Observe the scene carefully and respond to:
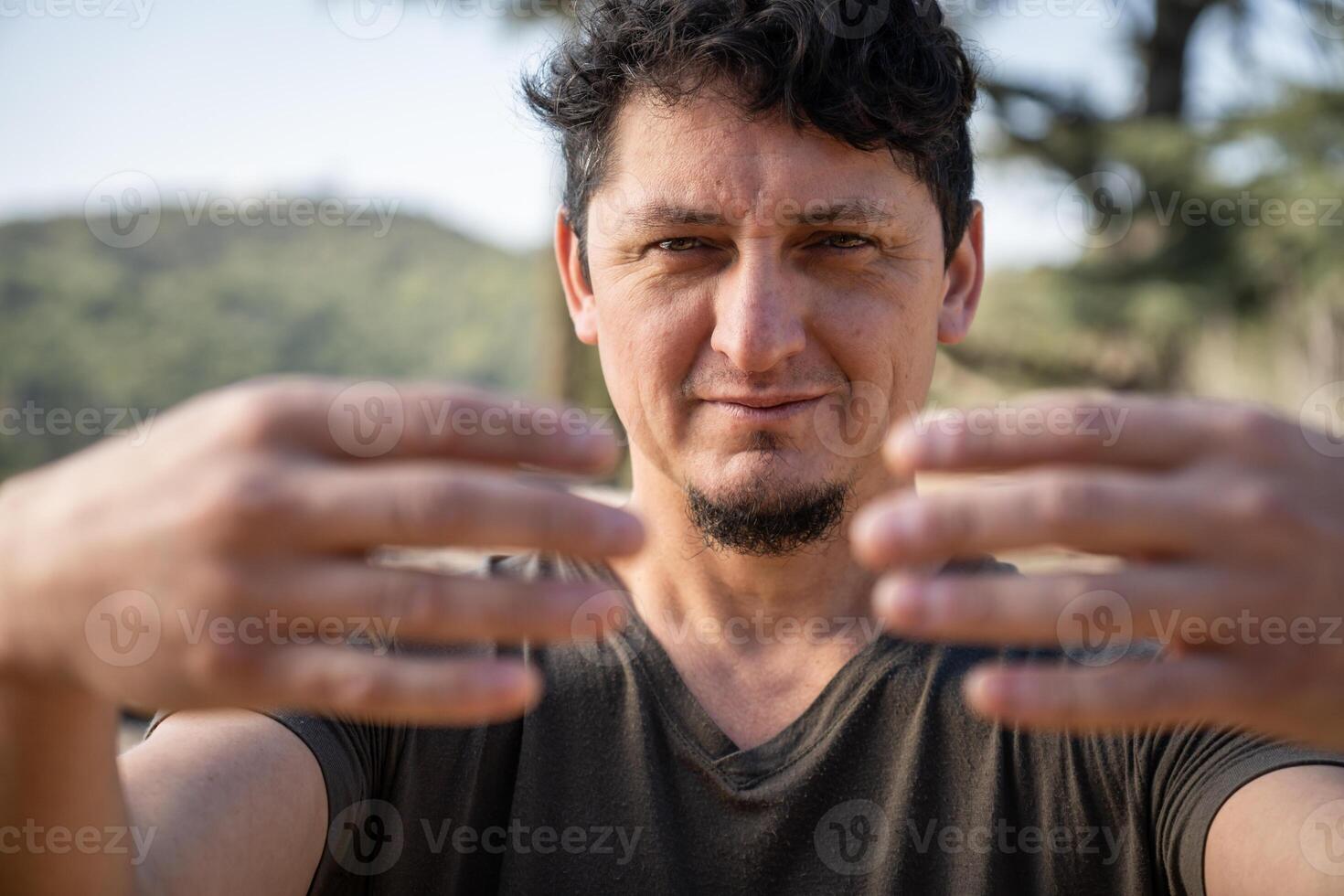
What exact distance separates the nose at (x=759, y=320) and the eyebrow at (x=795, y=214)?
0.32ft

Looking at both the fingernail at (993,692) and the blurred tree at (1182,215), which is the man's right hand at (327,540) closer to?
the fingernail at (993,692)

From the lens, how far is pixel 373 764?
182cm

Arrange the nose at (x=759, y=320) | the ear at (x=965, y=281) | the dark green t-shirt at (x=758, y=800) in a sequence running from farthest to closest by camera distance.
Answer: the ear at (x=965, y=281) → the nose at (x=759, y=320) → the dark green t-shirt at (x=758, y=800)

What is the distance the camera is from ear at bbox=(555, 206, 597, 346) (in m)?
2.49

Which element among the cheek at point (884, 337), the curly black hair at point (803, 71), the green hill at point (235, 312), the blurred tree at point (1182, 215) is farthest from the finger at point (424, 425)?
the green hill at point (235, 312)

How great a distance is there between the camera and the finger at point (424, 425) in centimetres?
84

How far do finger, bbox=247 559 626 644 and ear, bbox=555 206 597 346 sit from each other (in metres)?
1.62

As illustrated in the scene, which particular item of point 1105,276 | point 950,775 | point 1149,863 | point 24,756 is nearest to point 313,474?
point 24,756

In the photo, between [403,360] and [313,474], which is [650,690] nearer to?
[313,474]

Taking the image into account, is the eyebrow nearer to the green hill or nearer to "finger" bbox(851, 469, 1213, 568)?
"finger" bbox(851, 469, 1213, 568)

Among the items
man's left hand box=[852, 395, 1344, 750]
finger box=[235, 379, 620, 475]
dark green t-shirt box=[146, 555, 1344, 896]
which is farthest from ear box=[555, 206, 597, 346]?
man's left hand box=[852, 395, 1344, 750]

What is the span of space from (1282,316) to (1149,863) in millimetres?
11366

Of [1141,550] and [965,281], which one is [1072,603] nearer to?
[1141,550]

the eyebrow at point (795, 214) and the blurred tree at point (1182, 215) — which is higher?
the blurred tree at point (1182, 215)
